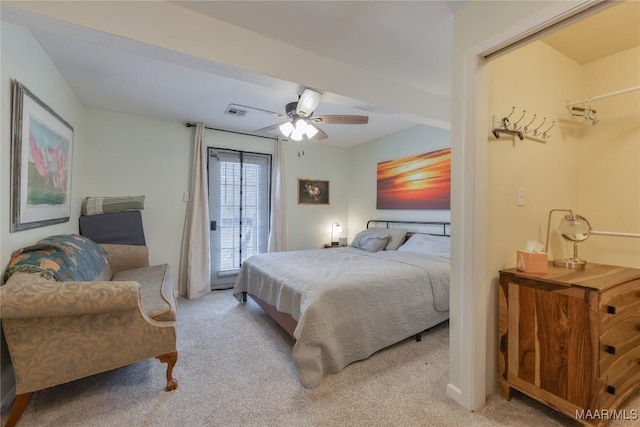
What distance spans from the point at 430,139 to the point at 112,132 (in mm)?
4120

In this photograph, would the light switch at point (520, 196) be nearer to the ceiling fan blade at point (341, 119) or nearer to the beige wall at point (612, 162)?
the beige wall at point (612, 162)

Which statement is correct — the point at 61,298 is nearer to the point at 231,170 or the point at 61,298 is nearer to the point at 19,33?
the point at 19,33

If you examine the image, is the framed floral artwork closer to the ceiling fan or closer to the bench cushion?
the bench cushion

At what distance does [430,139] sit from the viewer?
373 cm

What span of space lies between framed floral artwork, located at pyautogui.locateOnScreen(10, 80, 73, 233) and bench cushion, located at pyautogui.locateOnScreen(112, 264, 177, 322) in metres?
0.79

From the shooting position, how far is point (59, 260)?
70.3 inches

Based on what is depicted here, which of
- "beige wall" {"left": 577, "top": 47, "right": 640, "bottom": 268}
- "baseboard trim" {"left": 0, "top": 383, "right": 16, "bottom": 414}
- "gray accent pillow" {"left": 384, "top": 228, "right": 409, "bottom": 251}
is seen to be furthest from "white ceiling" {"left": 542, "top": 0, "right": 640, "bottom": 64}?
"baseboard trim" {"left": 0, "top": 383, "right": 16, "bottom": 414}

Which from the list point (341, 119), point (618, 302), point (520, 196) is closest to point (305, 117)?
point (341, 119)

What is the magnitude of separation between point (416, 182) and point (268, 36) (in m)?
2.81

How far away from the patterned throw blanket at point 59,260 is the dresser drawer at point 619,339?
3.00 m

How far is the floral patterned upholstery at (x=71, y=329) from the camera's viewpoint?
133 centimetres

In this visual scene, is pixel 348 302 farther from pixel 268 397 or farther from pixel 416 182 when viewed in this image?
pixel 416 182

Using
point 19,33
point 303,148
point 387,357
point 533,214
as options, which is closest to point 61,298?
point 19,33

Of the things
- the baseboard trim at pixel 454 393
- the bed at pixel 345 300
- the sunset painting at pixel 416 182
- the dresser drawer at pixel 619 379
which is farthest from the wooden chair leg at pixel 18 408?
the sunset painting at pixel 416 182
